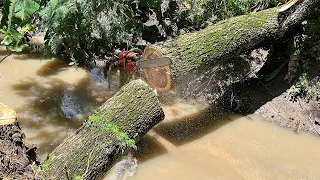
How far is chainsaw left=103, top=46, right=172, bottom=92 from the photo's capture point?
201 inches

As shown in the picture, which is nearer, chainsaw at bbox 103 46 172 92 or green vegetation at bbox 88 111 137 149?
green vegetation at bbox 88 111 137 149

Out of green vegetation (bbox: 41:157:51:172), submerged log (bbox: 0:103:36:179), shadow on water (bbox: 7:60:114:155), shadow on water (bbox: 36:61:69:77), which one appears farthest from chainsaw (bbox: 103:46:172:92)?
submerged log (bbox: 0:103:36:179)

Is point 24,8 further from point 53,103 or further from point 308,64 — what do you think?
point 308,64

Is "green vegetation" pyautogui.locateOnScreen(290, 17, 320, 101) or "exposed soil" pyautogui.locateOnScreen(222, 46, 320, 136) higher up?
"green vegetation" pyautogui.locateOnScreen(290, 17, 320, 101)

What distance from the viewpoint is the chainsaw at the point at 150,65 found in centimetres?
511

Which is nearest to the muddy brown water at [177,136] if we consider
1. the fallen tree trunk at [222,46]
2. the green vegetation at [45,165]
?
the fallen tree trunk at [222,46]

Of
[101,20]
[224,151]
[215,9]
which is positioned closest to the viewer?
[224,151]

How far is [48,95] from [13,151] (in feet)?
10.7

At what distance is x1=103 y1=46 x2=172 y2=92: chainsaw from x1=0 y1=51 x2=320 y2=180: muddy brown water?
65 cm

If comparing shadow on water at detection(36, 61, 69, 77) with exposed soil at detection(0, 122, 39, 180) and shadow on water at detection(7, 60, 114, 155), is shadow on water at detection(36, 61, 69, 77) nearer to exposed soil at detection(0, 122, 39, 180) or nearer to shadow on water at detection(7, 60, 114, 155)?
shadow on water at detection(7, 60, 114, 155)

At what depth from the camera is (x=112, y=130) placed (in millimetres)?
3939

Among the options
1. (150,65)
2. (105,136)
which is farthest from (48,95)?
(105,136)

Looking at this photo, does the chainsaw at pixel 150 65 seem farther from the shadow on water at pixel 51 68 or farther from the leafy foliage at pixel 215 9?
the leafy foliage at pixel 215 9

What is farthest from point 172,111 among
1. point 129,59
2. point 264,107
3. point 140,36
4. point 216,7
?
point 216,7
